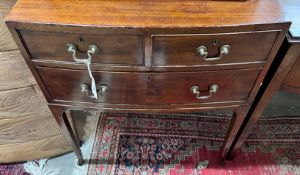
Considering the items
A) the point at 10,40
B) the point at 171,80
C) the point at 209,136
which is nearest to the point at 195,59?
the point at 171,80

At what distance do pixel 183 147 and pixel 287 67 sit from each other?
2.26ft

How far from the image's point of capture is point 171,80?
0.71m

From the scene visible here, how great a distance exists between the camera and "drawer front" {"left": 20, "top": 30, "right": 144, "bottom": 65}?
1.99 feet

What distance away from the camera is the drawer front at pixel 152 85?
700 mm

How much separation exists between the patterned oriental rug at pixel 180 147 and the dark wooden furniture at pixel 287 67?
0.44 metres

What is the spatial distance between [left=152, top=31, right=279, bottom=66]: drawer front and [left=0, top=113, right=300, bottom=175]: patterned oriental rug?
2.27ft

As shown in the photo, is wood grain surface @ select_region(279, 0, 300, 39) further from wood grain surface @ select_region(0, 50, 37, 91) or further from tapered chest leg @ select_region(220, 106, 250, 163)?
wood grain surface @ select_region(0, 50, 37, 91)

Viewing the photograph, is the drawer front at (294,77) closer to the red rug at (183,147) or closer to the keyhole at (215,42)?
the keyhole at (215,42)

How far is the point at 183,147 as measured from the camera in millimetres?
1270

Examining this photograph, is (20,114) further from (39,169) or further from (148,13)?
(148,13)

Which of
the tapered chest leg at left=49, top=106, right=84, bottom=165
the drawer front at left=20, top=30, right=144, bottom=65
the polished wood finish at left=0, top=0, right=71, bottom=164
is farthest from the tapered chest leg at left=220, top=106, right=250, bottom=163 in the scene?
the polished wood finish at left=0, top=0, right=71, bottom=164

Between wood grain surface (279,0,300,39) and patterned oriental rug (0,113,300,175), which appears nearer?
wood grain surface (279,0,300,39)

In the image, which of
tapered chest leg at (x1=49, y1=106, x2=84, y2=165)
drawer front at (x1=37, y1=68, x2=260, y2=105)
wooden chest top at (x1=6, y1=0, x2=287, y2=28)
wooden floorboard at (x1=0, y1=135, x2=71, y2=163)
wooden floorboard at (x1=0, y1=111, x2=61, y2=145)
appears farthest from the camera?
wooden floorboard at (x1=0, y1=135, x2=71, y2=163)

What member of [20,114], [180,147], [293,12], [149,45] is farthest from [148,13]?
[180,147]
